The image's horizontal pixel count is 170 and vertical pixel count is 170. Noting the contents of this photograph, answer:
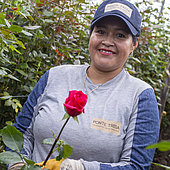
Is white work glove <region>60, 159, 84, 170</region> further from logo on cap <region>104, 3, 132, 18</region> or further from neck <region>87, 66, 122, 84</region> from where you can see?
logo on cap <region>104, 3, 132, 18</region>

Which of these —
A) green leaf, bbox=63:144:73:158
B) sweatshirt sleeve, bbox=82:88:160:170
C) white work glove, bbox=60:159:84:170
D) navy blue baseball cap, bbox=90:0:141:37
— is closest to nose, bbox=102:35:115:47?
navy blue baseball cap, bbox=90:0:141:37

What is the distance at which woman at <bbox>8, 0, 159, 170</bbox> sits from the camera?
1.31 metres

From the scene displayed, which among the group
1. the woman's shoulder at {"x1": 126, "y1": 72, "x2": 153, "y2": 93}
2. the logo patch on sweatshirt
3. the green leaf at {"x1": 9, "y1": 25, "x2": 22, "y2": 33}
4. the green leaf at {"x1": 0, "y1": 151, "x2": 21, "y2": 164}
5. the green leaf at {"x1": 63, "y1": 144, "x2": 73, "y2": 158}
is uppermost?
the green leaf at {"x1": 9, "y1": 25, "x2": 22, "y2": 33}

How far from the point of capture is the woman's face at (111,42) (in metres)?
1.46

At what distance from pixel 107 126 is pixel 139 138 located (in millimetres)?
181

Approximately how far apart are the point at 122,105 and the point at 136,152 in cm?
27

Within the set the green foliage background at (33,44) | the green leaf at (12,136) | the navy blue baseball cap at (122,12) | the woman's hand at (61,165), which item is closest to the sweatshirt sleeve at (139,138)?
the woman's hand at (61,165)

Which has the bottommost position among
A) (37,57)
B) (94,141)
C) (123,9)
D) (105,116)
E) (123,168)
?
(123,168)

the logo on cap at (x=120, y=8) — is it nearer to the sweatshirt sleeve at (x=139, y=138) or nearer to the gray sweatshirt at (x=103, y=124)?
the gray sweatshirt at (x=103, y=124)

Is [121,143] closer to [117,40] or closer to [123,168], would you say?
[123,168]

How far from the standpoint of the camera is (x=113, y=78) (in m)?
1.55

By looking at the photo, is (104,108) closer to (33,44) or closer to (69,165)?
(69,165)

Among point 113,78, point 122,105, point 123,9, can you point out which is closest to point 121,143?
point 122,105

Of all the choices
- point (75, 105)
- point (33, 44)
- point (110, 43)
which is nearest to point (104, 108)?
point (110, 43)
